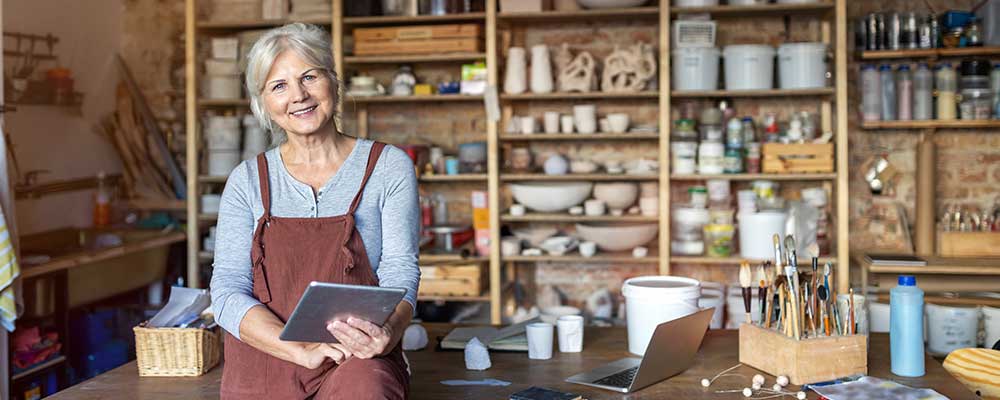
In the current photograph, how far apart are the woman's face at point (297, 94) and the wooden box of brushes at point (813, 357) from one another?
1.21 meters

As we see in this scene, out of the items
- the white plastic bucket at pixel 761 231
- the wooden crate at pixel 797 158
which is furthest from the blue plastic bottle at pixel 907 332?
the wooden crate at pixel 797 158

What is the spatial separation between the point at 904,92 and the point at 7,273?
4.17 m

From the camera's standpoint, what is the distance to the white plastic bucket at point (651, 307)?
8.07 ft

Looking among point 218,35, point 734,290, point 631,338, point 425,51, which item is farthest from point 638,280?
point 218,35

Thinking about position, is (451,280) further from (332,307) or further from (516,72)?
(332,307)

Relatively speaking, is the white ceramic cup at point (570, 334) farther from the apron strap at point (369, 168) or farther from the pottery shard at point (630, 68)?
the pottery shard at point (630, 68)

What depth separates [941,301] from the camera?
14.6ft

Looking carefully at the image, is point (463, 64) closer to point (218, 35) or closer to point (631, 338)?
point (218, 35)

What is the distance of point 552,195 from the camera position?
5.02 metres

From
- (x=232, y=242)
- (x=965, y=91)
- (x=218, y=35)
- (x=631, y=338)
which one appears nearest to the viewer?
(x=232, y=242)

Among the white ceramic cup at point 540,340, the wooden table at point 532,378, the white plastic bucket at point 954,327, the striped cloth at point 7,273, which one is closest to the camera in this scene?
the wooden table at point 532,378

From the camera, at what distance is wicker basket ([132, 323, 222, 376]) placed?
92.1 inches

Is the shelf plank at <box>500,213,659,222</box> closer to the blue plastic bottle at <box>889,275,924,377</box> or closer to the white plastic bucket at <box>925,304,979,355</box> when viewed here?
the white plastic bucket at <box>925,304,979,355</box>

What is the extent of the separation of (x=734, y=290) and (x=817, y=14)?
155 centimetres
